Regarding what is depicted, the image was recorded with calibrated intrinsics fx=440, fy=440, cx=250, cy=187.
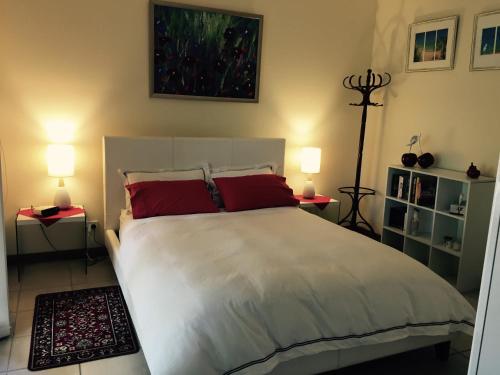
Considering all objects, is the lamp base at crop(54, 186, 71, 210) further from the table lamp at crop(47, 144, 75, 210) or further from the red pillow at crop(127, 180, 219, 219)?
the red pillow at crop(127, 180, 219, 219)

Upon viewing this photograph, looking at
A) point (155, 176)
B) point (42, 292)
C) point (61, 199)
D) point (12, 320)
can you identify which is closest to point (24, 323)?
point (12, 320)

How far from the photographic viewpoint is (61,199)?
3.48 meters

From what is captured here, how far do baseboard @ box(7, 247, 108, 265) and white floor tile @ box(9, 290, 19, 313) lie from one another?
41 centimetres

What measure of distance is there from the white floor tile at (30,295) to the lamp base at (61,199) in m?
0.63

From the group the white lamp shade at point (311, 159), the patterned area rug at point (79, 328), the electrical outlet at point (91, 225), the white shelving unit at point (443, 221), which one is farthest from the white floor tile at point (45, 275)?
the white shelving unit at point (443, 221)

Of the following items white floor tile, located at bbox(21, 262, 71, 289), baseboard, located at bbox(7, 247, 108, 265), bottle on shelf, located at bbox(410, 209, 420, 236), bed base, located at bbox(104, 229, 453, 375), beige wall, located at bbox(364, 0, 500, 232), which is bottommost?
white floor tile, located at bbox(21, 262, 71, 289)

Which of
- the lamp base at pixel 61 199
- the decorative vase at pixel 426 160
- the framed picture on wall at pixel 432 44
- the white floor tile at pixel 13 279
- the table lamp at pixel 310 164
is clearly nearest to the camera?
the white floor tile at pixel 13 279

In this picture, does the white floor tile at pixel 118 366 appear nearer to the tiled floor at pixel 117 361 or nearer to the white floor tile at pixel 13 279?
the tiled floor at pixel 117 361

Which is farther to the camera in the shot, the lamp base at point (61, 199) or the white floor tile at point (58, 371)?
the lamp base at point (61, 199)

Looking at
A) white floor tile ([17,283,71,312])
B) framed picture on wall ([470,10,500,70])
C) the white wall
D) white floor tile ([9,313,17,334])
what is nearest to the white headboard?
white floor tile ([17,283,71,312])

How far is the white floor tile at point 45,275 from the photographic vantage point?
10.7ft

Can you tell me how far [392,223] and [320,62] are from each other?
1.74 meters

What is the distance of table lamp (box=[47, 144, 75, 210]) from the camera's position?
3.37m

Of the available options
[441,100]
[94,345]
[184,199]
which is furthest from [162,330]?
[441,100]
